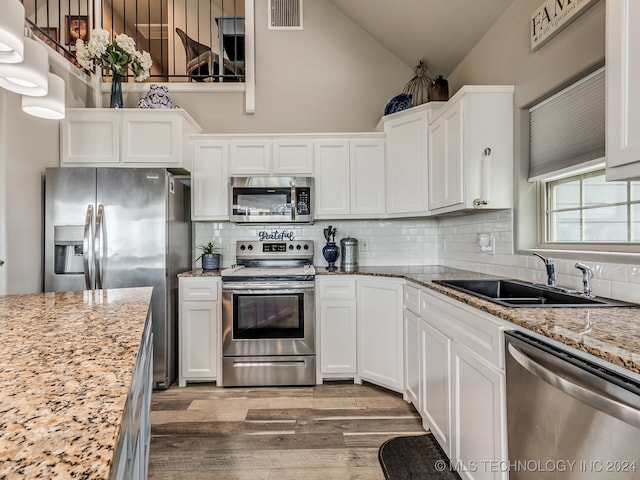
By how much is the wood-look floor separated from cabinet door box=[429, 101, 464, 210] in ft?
4.91

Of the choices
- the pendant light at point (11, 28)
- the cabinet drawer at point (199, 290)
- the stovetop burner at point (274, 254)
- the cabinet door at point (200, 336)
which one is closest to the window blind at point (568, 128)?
the stovetop burner at point (274, 254)

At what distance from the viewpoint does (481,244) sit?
2555 mm

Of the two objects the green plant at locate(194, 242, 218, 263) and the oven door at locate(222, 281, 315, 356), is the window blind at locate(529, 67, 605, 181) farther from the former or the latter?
the green plant at locate(194, 242, 218, 263)

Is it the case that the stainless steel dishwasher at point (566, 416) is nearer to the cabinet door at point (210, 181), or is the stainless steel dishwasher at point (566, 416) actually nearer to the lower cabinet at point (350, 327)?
the lower cabinet at point (350, 327)

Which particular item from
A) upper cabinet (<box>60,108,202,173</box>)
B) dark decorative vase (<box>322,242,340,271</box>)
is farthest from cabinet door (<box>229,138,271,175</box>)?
dark decorative vase (<box>322,242,340,271</box>)

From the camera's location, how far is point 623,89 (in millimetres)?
1120

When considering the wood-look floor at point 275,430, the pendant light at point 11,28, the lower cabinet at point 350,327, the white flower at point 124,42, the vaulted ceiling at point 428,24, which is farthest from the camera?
the white flower at point 124,42

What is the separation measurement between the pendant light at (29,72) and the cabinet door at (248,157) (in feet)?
6.00

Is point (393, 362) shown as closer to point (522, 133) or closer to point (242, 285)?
point (242, 285)

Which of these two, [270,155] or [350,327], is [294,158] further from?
[350,327]

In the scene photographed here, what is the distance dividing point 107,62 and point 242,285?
218 centimetres

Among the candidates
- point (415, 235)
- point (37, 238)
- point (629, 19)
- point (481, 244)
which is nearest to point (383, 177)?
point (415, 235)

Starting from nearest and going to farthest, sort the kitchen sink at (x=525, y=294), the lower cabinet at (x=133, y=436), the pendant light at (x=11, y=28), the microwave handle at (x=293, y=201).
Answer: the lower cabinet at (x=133, y=436), the pendant light at (x=11, y=28), the kitchen sink at (x=525, y=294), the microwave handle at (x=293, y=201)

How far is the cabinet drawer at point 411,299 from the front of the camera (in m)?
2.27
